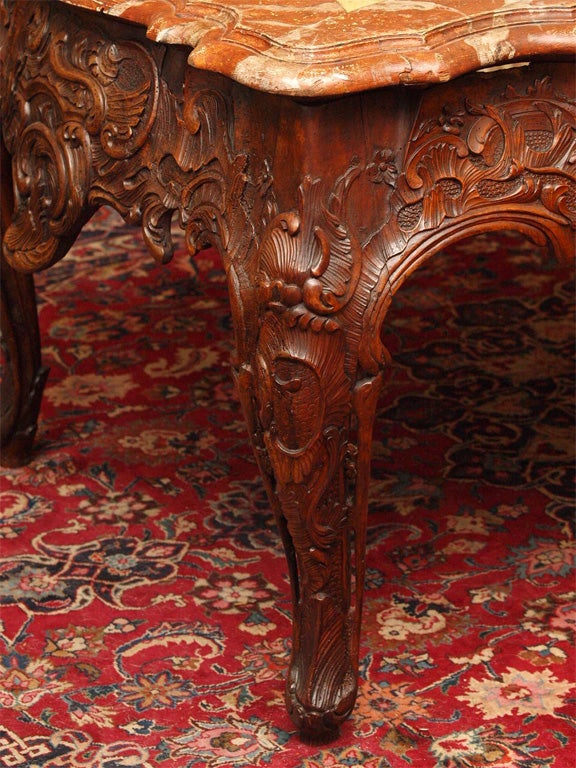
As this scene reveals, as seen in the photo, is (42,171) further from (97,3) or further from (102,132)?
(97,3)

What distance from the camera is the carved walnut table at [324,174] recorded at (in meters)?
1.45

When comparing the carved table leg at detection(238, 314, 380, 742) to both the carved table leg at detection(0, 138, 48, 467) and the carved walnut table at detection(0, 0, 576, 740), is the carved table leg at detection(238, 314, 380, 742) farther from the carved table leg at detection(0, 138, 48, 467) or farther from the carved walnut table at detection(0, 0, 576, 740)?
the carved table leg at detection(0, 138, 48, 467)

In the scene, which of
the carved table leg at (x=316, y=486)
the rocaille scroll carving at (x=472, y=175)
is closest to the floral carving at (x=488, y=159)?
the rocaille scroll carving at (x=472, y=175)

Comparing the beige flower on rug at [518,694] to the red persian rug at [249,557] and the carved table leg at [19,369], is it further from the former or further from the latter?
the carved table leg at [19,369]

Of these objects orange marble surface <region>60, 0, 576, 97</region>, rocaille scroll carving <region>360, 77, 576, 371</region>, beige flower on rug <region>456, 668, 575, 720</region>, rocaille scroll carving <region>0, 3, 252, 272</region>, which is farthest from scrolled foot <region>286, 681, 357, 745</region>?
orange marble surface <region>60, 0, 576, 97</region>

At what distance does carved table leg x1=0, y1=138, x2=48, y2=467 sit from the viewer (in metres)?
2.32

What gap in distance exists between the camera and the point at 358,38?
1412 millimetres

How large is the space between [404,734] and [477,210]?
0.72 meters

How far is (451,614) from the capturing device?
198cm

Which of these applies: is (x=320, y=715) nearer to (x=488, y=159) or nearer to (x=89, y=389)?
(x=488, y=159)

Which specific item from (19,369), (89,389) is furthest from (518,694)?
(89,389)

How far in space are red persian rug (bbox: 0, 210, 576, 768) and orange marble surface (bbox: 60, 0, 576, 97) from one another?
34.6 inches

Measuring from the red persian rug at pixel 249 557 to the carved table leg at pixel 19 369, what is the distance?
0.06 m

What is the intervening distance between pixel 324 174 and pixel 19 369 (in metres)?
1.11
